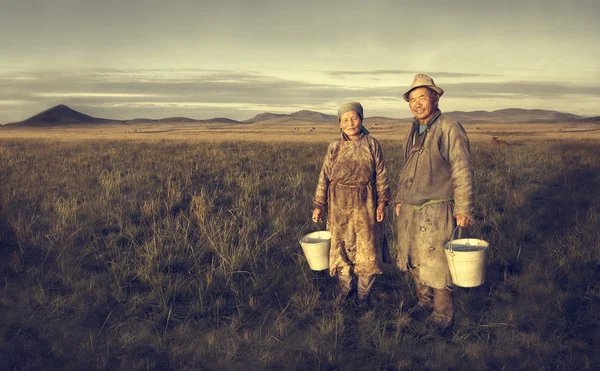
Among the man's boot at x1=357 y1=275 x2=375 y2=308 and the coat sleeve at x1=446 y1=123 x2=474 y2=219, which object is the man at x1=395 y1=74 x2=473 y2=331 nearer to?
the coat sleeve at x1=446 y1=123 x2=474 y2=219

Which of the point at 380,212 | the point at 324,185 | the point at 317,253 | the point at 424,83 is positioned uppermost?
the point at 424,83

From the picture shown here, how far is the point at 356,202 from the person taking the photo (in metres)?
3.95

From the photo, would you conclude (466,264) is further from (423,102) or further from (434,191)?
(423,102)

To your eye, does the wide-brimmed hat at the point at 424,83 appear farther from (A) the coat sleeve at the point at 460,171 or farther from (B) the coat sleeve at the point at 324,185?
(B) the coat sleeve at the point at 324,185

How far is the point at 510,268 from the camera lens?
500 centimetres

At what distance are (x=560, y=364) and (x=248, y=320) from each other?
Answer: 96.7 inches

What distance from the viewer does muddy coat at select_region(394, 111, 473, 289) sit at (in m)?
3.48

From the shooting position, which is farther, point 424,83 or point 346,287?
point 346,287

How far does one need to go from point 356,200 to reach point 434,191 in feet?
2.26

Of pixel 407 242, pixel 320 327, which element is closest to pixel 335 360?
pixel 320 327

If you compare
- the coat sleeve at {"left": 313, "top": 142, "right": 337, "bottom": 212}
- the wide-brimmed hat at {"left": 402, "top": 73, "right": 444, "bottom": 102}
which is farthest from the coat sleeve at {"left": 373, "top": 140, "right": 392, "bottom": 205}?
the wide-brimmed hat at {"left": 402, "top": 73, "right": 444, "bottom": 102}

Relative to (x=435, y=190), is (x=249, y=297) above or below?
below

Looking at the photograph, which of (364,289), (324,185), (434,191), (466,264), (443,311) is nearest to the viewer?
(466,264)

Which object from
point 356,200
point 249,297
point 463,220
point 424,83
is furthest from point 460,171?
point 249,297
